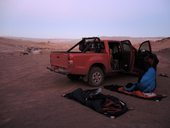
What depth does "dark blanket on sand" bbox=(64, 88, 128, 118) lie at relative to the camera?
18.8 ft

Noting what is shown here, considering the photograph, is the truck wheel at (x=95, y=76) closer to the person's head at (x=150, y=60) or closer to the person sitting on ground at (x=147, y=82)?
the person sitting on ground at (x=147, y=82)

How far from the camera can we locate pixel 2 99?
23.9 feet

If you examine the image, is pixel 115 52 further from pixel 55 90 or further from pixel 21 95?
pixel 21 95

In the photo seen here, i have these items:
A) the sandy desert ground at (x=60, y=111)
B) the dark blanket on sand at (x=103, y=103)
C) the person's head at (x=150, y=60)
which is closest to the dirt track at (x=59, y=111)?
the sandy desert ground at (x=60, y=111)

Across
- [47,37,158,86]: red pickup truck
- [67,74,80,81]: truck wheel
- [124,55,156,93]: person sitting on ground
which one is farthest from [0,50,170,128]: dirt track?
[67,74,80,81]: truck wheel

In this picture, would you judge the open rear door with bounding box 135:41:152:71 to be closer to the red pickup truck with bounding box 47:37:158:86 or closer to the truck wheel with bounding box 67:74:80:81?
the red pickup truck with bounding box 47:37:158:86

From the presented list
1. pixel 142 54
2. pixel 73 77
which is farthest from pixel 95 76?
pixel 142 54

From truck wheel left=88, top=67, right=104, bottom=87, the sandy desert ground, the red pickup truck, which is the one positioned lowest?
the sandy desert ground

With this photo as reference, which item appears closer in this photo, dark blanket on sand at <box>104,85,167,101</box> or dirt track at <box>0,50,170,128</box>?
dirt track at <box>0,50,170,128</box>

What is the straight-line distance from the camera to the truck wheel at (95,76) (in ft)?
28.9

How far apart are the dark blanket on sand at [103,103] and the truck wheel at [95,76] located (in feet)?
6.06

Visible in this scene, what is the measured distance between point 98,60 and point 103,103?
299 cm

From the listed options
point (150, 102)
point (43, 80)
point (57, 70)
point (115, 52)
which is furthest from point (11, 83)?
point (150, 102)

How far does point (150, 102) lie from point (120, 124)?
2.13 m
